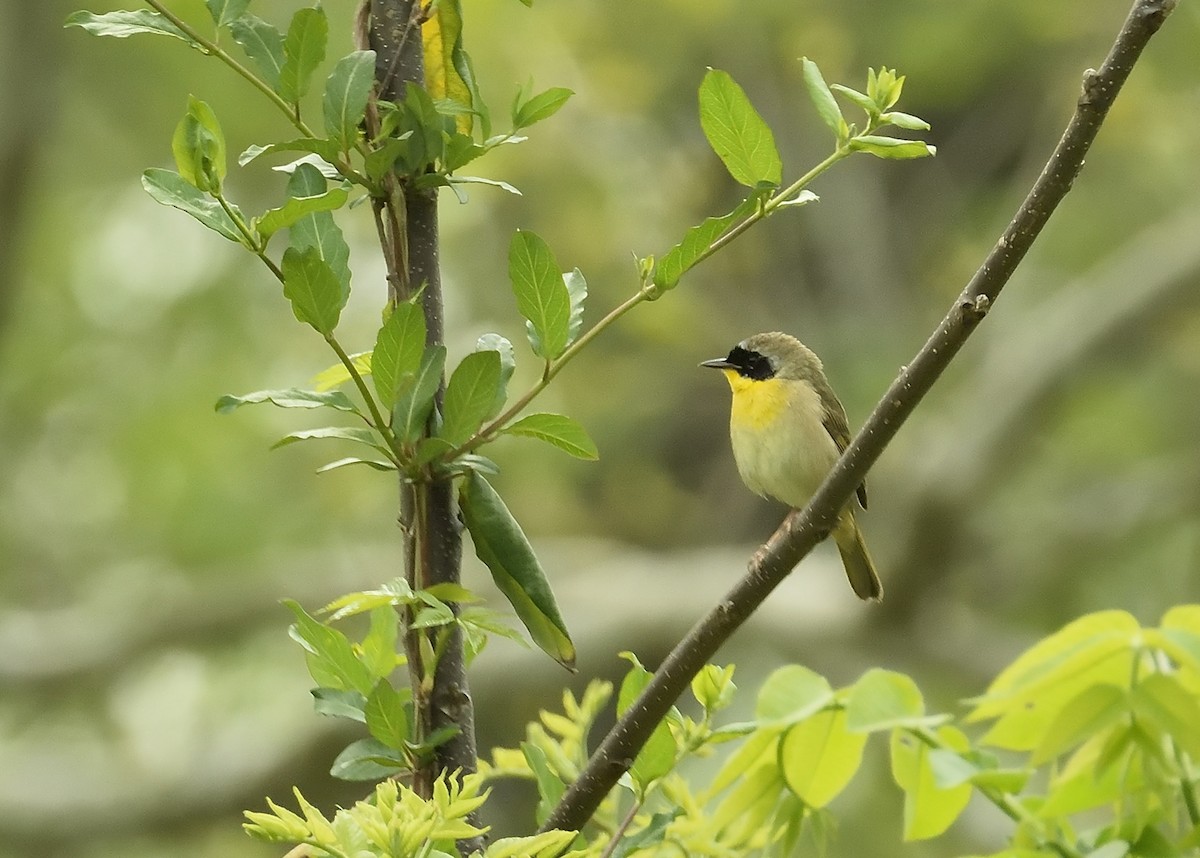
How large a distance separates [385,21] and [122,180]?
7.34m

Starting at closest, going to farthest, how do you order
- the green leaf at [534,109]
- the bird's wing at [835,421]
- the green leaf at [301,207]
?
1. the green leaf at [301,207]
2. the green leaf at [534,109]
3. the bird's wing at [835,421]

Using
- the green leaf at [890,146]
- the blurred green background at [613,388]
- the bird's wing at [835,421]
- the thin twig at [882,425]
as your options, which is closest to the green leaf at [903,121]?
the green leaf at [890,146]

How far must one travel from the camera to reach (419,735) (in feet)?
3.79

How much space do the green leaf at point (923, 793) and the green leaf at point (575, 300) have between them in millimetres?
453

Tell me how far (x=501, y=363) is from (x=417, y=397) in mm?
78

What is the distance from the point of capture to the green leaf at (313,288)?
1081 millimetres

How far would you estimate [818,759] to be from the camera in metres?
0.96

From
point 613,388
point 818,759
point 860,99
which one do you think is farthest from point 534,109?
point 613,388

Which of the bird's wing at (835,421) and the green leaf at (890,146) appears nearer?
the green leaf at (890,146)

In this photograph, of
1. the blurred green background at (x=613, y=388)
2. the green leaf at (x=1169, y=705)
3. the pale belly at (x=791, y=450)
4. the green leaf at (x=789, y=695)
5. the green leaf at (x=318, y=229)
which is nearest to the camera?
the green leaf at (x=1169, y=705)

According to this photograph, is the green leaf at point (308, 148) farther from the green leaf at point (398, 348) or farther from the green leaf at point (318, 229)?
the green leaf at point (398, 348)

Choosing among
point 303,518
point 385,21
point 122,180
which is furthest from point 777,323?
point 385,21

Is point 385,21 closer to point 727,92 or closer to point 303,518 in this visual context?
point 727,92

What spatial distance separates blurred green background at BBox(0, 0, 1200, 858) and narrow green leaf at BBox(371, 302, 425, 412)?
4.48 m
